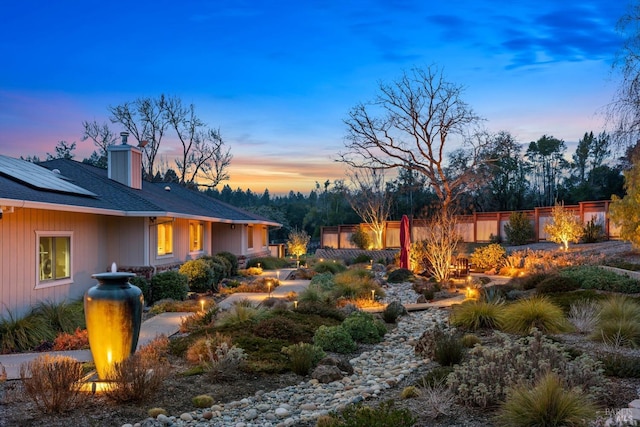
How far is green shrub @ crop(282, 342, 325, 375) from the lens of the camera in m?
6.55

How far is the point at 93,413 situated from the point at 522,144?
1583 inches

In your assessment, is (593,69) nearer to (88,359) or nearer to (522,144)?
(88,359)

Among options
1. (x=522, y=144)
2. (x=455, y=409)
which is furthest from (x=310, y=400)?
(x=522, y=144)

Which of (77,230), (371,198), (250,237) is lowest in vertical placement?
(250,237)

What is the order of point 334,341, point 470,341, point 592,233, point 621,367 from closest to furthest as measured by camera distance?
point 621,367 → point 470,341 → point 334,341 → point 592,233

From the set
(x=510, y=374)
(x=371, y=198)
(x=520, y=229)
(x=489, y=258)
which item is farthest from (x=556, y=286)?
(x=371, y=198)

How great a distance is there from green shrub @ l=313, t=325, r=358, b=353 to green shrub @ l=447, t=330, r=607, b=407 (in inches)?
113

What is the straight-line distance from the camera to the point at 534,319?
327 inches

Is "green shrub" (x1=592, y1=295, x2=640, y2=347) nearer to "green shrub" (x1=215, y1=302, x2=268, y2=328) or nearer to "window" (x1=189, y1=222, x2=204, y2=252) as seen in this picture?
"green shrub" (x1=215, y1=302, x2=268, y2=328)

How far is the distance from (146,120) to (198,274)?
926 inches

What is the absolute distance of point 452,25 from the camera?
468 inches

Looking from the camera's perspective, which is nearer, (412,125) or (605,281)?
(605,281)

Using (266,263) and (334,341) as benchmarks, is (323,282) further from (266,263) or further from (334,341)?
(334,341)

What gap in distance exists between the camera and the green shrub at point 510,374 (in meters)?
4.75
